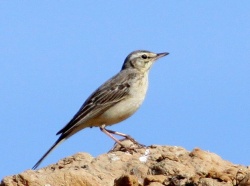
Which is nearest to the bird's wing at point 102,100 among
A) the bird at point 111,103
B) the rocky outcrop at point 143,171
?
the bird at point 111,103

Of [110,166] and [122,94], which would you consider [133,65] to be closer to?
[122,94]

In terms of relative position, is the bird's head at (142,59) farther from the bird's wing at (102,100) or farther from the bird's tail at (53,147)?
the bird's tail at (53,147)

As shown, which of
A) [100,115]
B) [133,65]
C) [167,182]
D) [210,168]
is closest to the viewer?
[167,182]

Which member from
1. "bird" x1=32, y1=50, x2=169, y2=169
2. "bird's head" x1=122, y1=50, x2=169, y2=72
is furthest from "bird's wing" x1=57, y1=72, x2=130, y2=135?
"bird's head" x1=122, y1=50, x2=169, y2=72

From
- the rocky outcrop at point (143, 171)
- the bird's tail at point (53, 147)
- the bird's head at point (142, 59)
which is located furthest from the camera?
the bird's head at point (142, 59)

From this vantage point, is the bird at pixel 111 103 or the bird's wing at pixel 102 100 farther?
the bird's wing at pixel 102 100

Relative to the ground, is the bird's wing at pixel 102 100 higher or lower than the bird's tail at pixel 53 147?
higher

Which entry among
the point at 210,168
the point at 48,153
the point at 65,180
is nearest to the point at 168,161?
the point at 210,168
